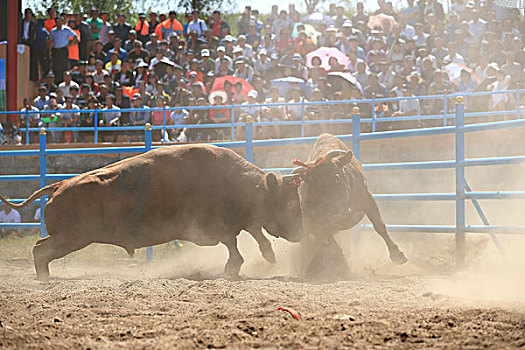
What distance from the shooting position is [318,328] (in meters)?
3.91

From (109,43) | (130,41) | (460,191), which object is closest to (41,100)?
(109,43)

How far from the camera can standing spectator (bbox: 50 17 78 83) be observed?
16.0 meters

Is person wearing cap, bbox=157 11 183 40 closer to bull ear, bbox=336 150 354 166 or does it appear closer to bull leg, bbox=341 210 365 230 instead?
bull leg, bbox=341 210 365 230

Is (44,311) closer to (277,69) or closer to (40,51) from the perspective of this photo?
(277,69)

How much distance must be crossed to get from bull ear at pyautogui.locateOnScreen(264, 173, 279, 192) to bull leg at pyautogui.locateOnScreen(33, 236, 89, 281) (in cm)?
192

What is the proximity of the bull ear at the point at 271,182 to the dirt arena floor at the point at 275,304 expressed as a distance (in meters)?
0.84

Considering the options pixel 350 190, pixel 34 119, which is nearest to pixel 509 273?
pixel 350 190

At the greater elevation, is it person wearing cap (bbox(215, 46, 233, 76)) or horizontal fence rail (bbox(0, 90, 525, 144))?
person wearing cap (bbox(215, 46, 233, 76))

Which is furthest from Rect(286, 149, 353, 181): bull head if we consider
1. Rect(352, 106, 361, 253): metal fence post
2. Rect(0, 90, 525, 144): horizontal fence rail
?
Rect(0, 90, 525, 144): horizontal fence rail

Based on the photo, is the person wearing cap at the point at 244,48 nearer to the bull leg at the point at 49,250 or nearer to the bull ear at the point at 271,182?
the bull ear at the point at 271,182

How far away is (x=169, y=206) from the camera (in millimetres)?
6844

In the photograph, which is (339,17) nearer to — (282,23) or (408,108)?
(282,23)

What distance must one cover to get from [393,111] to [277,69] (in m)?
2.60

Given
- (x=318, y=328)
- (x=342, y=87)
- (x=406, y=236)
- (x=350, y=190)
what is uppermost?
(x=342, y=87)
